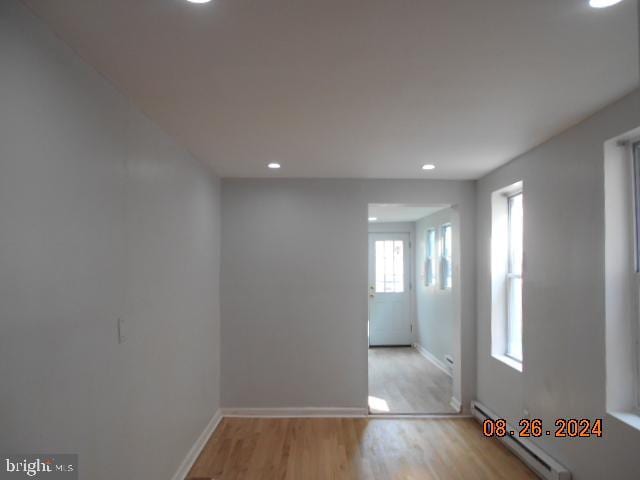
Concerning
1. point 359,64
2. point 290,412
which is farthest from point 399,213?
point 359,64

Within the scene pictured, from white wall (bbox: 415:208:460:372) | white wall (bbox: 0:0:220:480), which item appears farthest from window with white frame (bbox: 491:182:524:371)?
white wall (bbox: 0:0:220:480)

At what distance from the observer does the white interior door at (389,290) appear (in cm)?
836

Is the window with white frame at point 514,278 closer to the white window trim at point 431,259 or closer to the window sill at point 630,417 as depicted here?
the window sill at point 630,417

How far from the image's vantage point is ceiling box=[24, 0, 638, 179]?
1.58 m

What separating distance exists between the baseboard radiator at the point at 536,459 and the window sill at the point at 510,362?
501 millimetres

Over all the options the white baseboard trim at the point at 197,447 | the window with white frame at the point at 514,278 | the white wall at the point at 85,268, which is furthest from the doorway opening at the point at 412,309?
the white wall at the point at 85,268

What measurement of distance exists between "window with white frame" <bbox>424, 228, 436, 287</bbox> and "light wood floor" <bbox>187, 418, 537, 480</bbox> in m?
Answer: 3.15

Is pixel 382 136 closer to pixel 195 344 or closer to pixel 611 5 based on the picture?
pixel 611 5

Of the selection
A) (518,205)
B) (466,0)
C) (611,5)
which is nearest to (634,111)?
(611,5)

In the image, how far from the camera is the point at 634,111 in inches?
91.6

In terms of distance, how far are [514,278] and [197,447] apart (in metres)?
3.13

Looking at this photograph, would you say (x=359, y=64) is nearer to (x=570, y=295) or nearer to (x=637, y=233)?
(x=637, y=233)

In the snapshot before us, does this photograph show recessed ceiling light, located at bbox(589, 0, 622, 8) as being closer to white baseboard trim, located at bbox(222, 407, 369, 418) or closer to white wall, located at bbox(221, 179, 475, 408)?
white wall, located at bbox(221, 179, 475, 408)

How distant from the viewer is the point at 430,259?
24.7 ft
